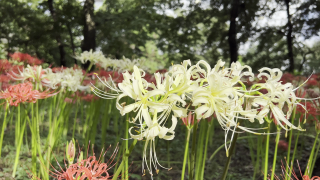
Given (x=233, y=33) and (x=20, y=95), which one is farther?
(x=233, y=33)

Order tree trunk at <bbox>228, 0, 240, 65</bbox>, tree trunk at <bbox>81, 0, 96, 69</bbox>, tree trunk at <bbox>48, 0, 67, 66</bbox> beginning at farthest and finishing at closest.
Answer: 1. tree trunk at <bbox>48, 0, 67, 66</bbox>
2. tree trunk at <bbox>228, 0, 240, 65</bbox>
3. tree trunk at <bbox>81, 0, 96, 69</bbox>

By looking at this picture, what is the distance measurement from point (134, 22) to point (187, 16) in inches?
97.1

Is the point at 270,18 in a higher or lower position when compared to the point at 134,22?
higher

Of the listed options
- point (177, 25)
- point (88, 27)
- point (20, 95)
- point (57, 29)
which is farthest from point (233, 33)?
point (20, 95)

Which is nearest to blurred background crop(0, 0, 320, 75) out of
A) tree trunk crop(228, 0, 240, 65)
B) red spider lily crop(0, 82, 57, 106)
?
tree trunk crop(228, 0, 240, 65)

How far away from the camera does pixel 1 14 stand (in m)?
8.17

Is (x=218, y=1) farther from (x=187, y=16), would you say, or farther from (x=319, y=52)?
(x=319, y=52)

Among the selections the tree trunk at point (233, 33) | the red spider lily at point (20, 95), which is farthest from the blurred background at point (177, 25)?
the red spider lily at point (20, 95)

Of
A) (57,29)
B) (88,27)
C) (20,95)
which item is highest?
(57,29)

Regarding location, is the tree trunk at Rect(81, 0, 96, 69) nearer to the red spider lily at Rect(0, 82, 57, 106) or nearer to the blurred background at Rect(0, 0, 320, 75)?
the blurred background at Rect(0, 0, 320, 75)

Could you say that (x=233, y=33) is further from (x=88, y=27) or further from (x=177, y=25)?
(x=88, y=27)

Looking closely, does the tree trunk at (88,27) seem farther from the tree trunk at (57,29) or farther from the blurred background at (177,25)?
the tree trunk at (57,29)

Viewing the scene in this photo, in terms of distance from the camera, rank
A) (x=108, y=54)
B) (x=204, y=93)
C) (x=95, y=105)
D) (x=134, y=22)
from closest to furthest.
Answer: (x=204, y=93), (x=95, y=105), (x=134, y=22), (x=108, y=54)

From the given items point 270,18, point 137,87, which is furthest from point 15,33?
point 137,87
